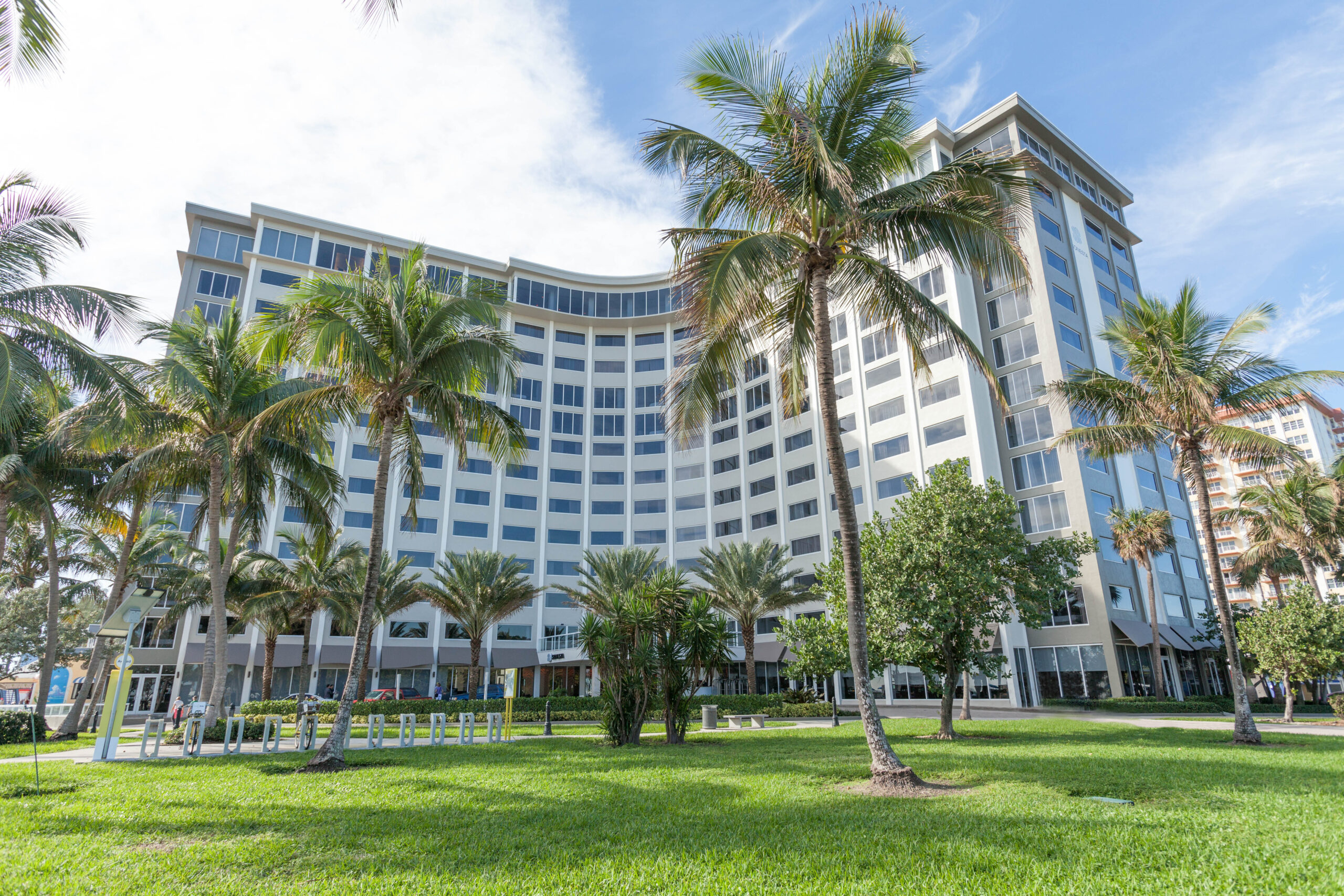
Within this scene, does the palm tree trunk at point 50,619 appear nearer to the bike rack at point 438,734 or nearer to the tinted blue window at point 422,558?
the bike rack at point 438,734

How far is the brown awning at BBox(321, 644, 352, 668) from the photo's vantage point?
47.7 meters

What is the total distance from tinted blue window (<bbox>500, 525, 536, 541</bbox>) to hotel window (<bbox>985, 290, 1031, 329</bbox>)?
123 ft

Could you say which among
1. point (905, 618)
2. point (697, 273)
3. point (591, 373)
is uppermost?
point (591, 373)

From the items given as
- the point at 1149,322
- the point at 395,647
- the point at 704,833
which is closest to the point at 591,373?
the point at 395,647

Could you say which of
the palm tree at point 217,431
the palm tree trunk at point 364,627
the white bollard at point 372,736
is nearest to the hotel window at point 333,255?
the palm tree at point 217,431

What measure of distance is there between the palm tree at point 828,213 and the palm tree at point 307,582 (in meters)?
28.4

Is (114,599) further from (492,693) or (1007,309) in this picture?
(1007,309)

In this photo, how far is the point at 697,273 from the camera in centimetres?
1204

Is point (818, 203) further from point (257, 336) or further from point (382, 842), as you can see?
point (257, 336)

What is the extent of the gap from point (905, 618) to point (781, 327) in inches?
344

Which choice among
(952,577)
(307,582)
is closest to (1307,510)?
(952,577)

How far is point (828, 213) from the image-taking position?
1195 centimetres

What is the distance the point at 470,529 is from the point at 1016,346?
41290 mm

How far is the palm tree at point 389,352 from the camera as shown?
48.0ft
